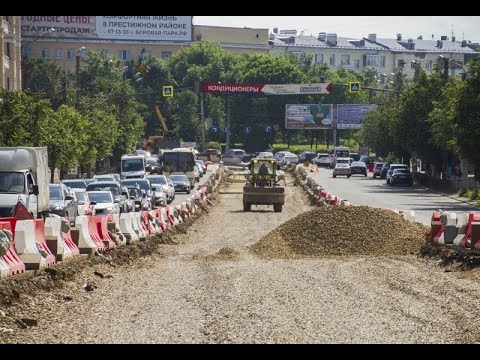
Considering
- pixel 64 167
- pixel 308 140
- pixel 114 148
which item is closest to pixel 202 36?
pixel 308 140

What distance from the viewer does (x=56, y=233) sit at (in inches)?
925

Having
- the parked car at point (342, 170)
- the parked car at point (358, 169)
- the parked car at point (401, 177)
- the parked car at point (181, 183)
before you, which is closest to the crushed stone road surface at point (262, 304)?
the parked car at point (181, 183)

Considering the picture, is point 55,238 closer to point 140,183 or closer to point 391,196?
point 140,183

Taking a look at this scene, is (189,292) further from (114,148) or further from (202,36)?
(202,36)

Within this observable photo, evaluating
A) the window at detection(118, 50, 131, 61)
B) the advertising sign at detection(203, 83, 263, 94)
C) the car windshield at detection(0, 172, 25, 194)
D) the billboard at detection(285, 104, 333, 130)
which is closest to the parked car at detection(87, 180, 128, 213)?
the car windshield at detection(0, 172, 25, 194)

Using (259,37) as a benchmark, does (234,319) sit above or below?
below

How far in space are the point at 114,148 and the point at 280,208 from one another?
37.9 meters

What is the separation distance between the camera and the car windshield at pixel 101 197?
45.5 meters

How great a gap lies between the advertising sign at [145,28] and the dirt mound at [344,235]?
136149 mm

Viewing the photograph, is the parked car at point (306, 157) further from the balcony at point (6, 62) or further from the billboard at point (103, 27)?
the balcony at point (6, 62)

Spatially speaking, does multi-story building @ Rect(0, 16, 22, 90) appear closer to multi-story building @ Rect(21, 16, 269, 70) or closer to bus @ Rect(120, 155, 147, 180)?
Result: bus @ Rect(120, 155, 147, 180)

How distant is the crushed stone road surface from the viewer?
15203 mm

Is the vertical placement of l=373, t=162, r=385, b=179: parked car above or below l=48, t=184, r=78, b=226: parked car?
below

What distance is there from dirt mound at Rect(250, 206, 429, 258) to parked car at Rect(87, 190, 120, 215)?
10.4 meters
